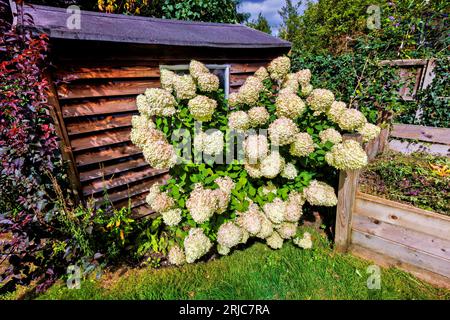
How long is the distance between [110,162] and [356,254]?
3.35 meters

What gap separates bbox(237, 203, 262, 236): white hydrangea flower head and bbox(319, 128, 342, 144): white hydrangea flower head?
1.02 m

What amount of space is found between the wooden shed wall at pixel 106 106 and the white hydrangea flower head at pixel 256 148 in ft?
6.54

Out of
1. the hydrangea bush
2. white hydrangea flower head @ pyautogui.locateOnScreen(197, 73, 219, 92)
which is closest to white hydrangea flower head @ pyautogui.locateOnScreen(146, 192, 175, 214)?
the hydrangea bush

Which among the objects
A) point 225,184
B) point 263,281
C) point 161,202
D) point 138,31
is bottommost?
point 263,281

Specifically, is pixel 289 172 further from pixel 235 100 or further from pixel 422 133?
pixel 422 133

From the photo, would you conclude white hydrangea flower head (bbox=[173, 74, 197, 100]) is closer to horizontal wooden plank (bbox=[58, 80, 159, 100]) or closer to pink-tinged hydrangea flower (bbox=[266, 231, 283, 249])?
horizontal wooden plank (bbox=[58, 80, 159, 100])

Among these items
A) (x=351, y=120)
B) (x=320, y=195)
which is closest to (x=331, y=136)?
(x=351, y=120)

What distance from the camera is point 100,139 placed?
3.12 meters

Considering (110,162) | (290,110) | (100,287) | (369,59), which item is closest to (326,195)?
(290,110)

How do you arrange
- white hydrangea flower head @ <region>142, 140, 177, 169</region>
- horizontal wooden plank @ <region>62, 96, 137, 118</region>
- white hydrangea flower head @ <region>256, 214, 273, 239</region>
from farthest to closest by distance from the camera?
1. horizontal wooden plank @ <region>62, 96, 137, 118</region>
2. white hydrangea flower head @ <region>256, 214, 273, 239</region>
3. white hydrangea flower head @ <region>142, 140, 177, 169</region>

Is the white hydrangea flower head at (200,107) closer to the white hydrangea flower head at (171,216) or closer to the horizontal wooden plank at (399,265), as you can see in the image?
the white hydrangea flower head at (171,216)

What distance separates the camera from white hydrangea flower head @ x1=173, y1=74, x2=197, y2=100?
2104 mm

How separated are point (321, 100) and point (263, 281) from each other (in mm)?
1920

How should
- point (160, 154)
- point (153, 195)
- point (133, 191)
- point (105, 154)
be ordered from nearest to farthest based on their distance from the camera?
point (160, 154)
point (153, 195)
point (105, 154)
point (133, 191)
